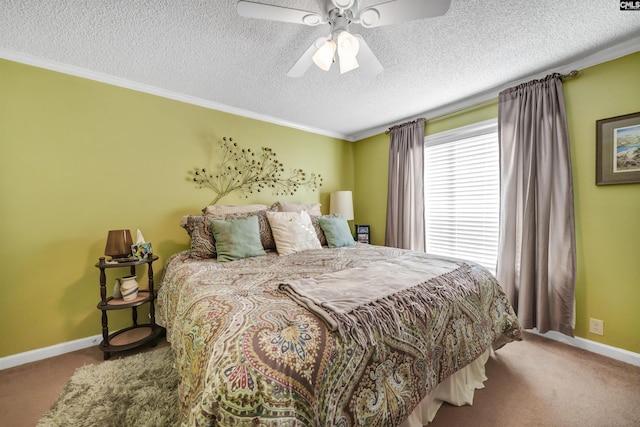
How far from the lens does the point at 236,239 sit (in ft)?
6.87

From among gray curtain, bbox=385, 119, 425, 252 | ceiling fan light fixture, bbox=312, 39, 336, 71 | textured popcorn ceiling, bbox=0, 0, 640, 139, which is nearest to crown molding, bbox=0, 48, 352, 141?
textured popcorn ceiling, bbox=0, 0, 640, 139

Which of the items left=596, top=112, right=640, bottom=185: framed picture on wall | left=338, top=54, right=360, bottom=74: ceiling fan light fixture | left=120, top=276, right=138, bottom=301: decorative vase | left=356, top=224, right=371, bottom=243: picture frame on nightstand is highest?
left=338, top=54, right=360, bottom=74: ceiling fan light fixture

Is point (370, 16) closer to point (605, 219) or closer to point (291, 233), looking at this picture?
point (291, 233)

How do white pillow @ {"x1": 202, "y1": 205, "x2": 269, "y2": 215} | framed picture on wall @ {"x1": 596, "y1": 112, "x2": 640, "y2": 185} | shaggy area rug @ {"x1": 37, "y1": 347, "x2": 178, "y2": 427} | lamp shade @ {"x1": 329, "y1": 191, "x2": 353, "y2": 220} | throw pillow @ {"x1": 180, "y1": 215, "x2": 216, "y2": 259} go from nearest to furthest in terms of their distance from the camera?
shaggy area rug @ {"x1": 37, "y1": 347, "x2": 178, "y2": 427}, framed picture on wall @ {"x1": 596, "y1": 112, "x2": 640, "y2": 185}, throw pillow @ {"x1": 180, "y1": 215, "x2": 216, "y2": 259}, white pillow @ {"x1": 202, "y1": 205, "x2": 269, "y2": 215}, lamp shade @ {"x1": 329, "y1": 191, "x2": 353, "y2": 220}

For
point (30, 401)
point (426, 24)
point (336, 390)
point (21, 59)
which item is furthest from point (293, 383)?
point (21, 59)

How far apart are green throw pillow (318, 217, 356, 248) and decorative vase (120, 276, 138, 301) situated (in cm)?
178

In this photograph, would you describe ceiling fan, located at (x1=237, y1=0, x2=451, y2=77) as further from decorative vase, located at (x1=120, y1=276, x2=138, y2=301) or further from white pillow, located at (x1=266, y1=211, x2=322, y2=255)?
decorative vase, located at (x1=120, y1=276, x2=138, y2=301)

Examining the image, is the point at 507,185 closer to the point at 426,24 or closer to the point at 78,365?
the point at 426,24

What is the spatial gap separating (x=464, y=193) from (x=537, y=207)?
2.42 feet

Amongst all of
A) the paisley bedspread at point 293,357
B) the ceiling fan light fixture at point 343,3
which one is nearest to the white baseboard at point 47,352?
the paisley bedspread at point 293,357

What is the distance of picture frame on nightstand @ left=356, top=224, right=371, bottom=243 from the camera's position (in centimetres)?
365

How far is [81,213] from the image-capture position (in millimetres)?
2092

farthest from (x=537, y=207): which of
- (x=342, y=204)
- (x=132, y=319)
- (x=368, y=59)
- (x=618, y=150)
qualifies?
(x=132, y=319)

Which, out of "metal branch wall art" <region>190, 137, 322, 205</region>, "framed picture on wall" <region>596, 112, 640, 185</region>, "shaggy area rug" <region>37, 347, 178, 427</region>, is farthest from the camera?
"metal branch wall art" <region>190, 137, 322, 205</region>
